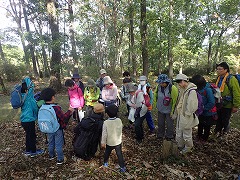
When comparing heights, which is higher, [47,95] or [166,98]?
[47,95]

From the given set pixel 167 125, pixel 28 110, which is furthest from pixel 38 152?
pixel 167 125

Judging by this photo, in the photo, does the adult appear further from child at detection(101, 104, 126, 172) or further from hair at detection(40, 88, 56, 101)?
hair at detection(40, 88, 56, 101)

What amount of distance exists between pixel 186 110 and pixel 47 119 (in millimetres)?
3290

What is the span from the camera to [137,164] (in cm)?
445

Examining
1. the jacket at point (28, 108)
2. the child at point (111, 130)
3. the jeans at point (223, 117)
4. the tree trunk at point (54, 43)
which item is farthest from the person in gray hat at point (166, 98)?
the tree trunk at point (54, 43)

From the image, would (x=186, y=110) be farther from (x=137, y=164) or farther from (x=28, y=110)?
(x=28, y=110)

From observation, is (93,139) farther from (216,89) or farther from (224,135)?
(224,135)

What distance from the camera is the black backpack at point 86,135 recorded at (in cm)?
406

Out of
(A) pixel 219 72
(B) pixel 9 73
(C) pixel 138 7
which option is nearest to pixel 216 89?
(A) pixel 219 72

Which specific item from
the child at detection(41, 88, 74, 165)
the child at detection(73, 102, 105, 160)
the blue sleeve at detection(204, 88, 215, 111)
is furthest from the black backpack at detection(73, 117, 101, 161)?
the blue sleeve at detection(204, 88, 215, 111)

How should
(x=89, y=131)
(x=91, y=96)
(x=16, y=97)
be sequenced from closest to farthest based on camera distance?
(x=89, y=131) < (x=16, y=97) < (x=91, y=96)

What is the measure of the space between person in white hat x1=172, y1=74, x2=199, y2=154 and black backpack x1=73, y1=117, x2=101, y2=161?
6.99ft

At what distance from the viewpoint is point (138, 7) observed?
932cm

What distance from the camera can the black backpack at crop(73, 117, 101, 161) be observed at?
406 centimetres
